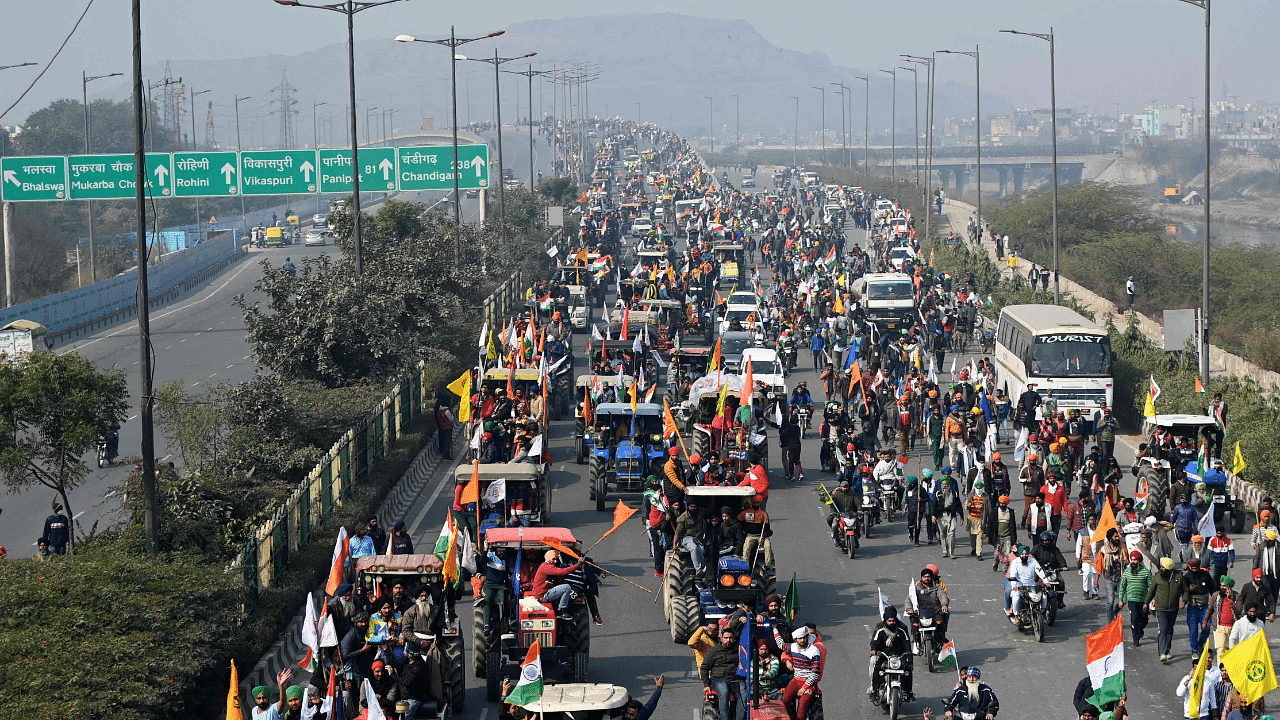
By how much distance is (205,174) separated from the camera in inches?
2432

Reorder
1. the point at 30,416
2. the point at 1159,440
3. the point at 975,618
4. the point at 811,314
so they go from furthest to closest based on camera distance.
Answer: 1. the point at 811,314
2. the point at 1159,440
3. the point at 30,416
4. the point at 975,618

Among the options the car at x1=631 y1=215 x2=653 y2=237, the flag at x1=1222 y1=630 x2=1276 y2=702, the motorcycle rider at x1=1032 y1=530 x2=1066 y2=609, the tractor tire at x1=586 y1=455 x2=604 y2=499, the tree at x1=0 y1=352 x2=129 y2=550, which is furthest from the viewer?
the car at x1=631 y1=215 x2=653 y2=237

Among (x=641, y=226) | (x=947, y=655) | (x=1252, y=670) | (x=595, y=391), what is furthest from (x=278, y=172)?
(x=1252, y=670)

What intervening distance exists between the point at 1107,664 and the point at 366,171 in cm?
5190

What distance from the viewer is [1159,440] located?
1065 inches

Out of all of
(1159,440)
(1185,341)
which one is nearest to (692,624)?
(1159,440)

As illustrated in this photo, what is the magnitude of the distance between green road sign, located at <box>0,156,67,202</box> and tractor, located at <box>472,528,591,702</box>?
152ft

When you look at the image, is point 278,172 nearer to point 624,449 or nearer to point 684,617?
point 624,449

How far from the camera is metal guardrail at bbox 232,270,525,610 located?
67.1 ft

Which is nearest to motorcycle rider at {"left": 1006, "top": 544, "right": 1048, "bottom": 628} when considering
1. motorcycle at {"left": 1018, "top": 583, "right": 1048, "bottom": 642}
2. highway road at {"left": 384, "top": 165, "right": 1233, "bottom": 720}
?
motorcycle at {"left": 1018, "top": 583, "right": 1048, "bottom": 642}

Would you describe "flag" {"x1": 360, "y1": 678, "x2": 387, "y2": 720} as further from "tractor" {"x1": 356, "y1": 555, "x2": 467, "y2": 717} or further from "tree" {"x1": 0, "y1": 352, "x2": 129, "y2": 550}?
"tree" {"x1": 0, "y1": 352, "x2": 129, "y2": 550}

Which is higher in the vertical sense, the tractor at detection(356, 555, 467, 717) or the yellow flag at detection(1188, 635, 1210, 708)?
the tractor at detection(356, 555, 467, 717)

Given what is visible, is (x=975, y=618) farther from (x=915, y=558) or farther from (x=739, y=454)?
(x=739, y=454)

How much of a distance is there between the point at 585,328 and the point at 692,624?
111 feet
